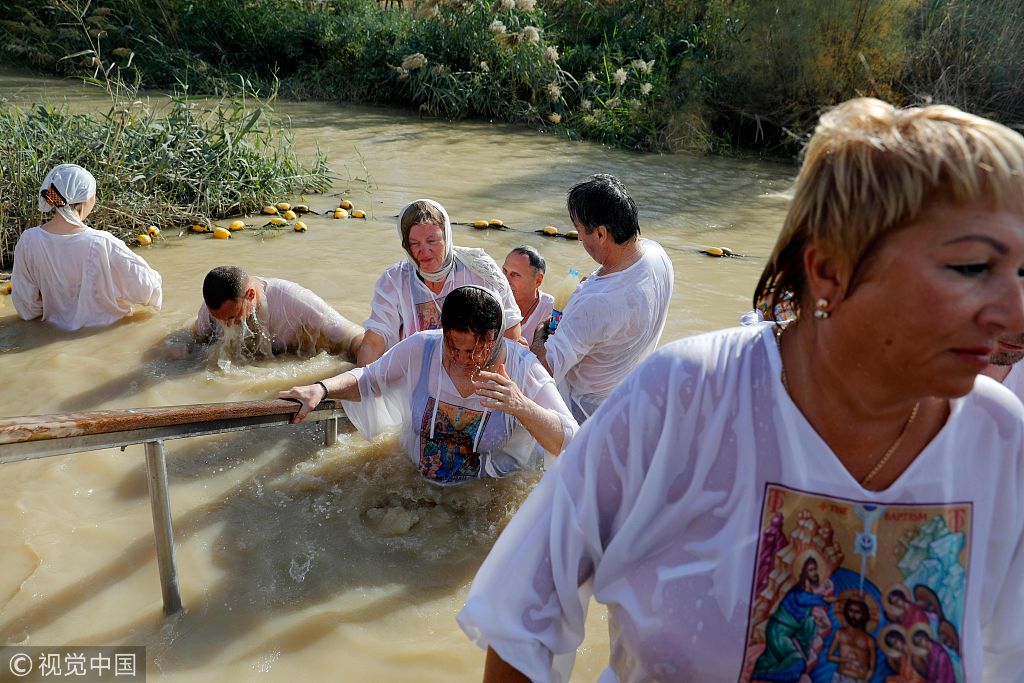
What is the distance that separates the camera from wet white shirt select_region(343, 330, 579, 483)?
3.41m

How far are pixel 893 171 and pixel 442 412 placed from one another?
8.42 feet

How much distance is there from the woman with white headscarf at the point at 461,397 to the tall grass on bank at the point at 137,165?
431cm

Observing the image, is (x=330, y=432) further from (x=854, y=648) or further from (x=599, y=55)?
(x=599, y=55)

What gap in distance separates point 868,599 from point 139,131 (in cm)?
757

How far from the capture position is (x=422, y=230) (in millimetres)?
4359

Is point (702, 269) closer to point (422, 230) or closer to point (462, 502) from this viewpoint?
point (422, 230)

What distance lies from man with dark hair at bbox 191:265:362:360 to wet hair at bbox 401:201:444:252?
1.16 metres

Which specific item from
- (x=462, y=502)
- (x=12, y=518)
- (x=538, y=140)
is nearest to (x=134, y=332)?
(x=12, y=518)

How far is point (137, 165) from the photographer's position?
729cm

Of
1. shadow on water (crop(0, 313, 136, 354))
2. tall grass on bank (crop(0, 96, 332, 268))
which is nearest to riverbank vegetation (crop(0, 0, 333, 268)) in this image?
tall grass on bank (crop(0, 96, 332, 268))

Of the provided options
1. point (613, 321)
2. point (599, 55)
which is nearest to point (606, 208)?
point (613, 321)

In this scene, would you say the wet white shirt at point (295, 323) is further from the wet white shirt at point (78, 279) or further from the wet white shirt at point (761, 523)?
the wet white shirt at point (761, 523)

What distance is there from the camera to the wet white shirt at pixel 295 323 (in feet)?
17.3

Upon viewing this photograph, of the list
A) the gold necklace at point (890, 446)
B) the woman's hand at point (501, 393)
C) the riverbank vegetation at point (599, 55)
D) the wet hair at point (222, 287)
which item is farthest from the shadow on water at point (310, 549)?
the riverbank vegetation at point (599, 55)
